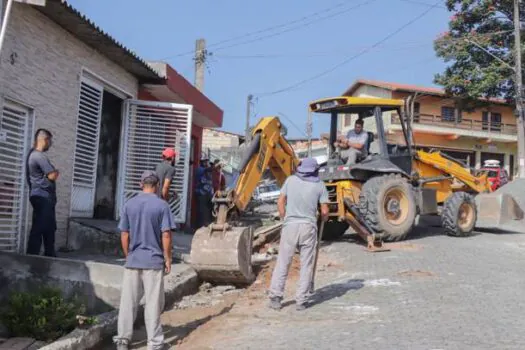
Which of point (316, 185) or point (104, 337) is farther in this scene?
point (316, 185)

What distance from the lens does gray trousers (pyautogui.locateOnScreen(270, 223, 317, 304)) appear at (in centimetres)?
707

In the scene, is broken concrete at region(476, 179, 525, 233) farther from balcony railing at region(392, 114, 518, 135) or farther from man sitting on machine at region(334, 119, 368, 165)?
balcony railing at region(392, 114, 518, 135)

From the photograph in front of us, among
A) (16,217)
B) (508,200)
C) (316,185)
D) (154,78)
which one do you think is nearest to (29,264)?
(16,217)

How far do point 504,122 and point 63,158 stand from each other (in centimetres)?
3870

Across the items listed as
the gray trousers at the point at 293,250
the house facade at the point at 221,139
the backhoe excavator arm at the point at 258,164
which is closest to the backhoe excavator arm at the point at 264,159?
the backhoe excavator arm at the point at 258,164

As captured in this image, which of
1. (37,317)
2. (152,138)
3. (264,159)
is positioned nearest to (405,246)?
(264,159)

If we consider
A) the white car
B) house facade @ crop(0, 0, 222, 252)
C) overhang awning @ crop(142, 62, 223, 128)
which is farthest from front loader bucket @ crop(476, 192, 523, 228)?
the white car

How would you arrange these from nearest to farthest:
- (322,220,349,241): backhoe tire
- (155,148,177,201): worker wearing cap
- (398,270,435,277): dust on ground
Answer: (398,270,435,277): dust on ground
(155,148,177,201): worker wearing cap
(322,220,349,241): backhoe tire

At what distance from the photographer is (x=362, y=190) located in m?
11.0

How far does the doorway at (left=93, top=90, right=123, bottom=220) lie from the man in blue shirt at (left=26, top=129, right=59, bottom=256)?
15.7 ft

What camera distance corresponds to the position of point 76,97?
10.3m

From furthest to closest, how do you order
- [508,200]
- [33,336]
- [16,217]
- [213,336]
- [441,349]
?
[508,200]
[16,217]
[213,336]
[33,336]
[441,349]

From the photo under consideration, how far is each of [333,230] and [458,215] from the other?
2538 millimetres

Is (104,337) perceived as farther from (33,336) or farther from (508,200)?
(508,200)
